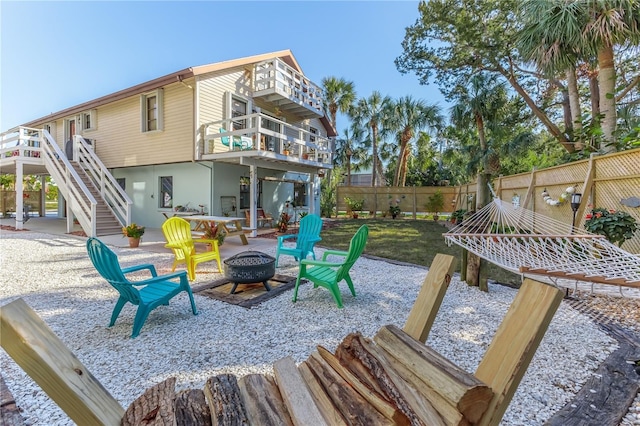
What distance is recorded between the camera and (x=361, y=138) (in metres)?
21.8

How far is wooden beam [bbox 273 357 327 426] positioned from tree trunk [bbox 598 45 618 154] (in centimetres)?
961

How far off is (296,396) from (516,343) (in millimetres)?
786

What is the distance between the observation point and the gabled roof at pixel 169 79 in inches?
364

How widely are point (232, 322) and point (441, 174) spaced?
935 inches

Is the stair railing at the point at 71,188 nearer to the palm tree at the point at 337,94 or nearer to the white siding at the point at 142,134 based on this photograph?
the white siding at the point at 142,134

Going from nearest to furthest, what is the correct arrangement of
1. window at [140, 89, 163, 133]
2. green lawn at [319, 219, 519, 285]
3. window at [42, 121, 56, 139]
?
green lawn at [319, 219, 519, 285]
window at [140, 89, 163, 133]
window at [42, 121, 56, 139]

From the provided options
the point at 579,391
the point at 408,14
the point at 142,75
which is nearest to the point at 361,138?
the point at 408,14

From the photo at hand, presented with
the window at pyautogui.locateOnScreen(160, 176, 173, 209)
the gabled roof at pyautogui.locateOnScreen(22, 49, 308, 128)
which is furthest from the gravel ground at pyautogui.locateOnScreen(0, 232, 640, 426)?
the gabled roof at pyautogui.locateOnScreen(22, 49, 308, 128)

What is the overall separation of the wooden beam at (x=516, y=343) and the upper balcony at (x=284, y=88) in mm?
11406

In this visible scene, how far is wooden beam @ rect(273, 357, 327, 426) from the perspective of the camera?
102 cm

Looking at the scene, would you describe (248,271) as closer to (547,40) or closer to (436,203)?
(547,40)

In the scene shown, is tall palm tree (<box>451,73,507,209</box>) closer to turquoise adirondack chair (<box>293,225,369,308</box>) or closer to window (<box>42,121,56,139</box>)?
turquoise adirondack chair (<box>293,225,369,308</box>)

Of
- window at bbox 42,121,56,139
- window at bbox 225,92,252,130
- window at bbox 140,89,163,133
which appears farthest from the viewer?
window at bbox 42,121,56,139

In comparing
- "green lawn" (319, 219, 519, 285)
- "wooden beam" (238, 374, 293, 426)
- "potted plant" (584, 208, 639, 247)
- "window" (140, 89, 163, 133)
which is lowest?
"green lawn" (319, 219, 519, 285)
